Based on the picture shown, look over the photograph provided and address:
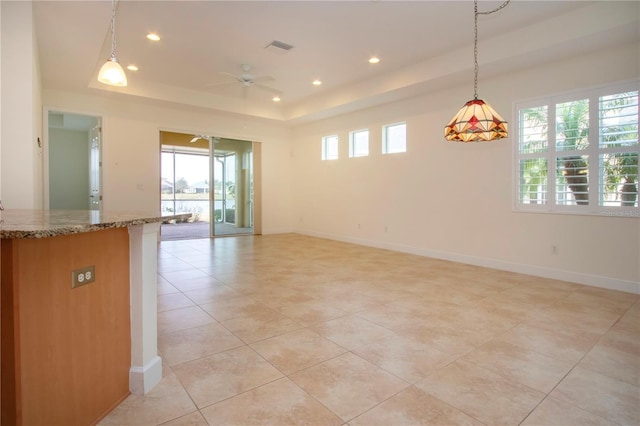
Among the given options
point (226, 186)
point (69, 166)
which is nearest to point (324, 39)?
point (226, 186)

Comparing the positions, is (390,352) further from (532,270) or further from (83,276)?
(532,270)

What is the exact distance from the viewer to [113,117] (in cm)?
657

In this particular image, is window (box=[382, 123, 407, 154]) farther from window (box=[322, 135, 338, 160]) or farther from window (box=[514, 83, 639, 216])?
window (box=[514, 83, 639, 216])

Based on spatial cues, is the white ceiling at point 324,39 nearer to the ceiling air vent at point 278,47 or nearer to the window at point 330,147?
the ceiling air vent at point 278,47

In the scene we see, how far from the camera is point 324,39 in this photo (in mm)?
4633

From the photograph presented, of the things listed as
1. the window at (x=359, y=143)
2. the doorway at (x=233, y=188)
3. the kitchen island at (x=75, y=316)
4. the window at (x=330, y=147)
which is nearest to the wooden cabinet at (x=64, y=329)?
the kitchen island at (x=75, y=316)

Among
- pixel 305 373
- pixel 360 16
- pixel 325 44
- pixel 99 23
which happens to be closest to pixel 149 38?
pixel 99 23

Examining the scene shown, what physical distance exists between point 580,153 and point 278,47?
436 cm

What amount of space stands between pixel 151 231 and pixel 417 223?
507 centimetres

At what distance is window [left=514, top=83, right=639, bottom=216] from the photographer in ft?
12.9

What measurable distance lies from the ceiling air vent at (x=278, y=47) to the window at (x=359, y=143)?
9.13ft

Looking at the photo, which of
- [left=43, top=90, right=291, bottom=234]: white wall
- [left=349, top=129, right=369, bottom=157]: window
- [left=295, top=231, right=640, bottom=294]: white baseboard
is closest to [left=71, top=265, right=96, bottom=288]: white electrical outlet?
[left=295, top=231, right=640, bottom=294]: white baseboard

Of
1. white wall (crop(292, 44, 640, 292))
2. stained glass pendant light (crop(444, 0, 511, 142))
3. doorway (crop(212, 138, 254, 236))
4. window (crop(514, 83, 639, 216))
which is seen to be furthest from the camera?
doorway (crop(212, 138, 254, 236))

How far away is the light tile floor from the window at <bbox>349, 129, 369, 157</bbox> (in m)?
3.65
